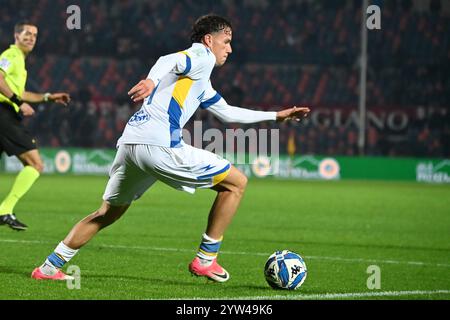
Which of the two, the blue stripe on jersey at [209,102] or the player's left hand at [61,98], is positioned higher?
the blue stripe on jersey at [209,102]

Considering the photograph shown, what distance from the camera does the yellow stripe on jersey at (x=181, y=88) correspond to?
7.24 m

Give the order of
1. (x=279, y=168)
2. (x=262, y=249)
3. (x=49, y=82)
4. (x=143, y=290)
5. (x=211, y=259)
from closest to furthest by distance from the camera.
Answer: (x=143, y=290), (x=211, y=259), (x=262, y=249), (x=279, y=168), (x=49, y=82)

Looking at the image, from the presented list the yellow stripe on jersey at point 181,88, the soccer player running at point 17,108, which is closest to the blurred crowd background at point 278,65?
the soccer player running at point 17,108

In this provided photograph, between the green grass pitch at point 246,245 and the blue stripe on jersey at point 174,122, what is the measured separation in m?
1.14

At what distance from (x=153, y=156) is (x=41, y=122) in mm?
24694

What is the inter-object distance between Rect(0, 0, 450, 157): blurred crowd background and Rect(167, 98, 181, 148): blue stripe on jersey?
23878mm

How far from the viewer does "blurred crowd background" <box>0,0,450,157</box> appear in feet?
103

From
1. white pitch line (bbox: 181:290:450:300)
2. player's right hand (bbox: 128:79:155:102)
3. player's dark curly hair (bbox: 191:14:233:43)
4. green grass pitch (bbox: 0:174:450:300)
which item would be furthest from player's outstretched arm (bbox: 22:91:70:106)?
white pitch line (bbox: 181:290:450:300)

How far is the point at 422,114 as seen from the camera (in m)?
32.4

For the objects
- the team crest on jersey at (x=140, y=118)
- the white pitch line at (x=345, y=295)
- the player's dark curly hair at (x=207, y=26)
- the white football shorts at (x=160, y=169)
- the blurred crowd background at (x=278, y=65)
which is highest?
the player's dark curly hair at (x=207, y=26)

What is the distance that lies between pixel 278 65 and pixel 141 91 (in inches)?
1165

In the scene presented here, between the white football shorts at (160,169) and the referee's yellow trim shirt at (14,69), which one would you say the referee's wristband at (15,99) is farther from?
the white football shorts at (160,169)
